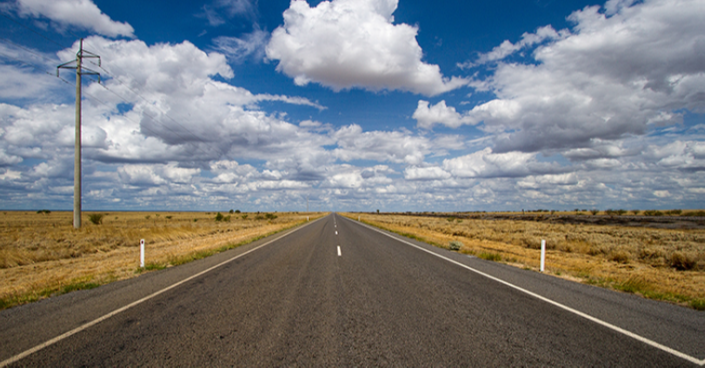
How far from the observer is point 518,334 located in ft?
14.6

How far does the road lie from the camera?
12.2 feet

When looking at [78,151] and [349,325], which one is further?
[78,151]

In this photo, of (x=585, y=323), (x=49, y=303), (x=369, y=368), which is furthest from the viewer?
(x=49, y=303)

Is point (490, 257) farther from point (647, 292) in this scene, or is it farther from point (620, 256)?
point (620, 256)

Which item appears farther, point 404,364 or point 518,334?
point 518,334

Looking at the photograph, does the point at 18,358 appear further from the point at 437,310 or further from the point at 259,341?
the point at 437,310

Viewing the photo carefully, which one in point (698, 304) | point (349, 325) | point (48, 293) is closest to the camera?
point (349, 325)

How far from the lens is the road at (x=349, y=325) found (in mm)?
3724

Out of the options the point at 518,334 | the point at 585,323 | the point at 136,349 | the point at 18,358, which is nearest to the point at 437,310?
the point at 518,334

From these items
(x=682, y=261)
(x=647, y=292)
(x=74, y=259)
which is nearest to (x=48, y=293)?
(x=74, y=259)

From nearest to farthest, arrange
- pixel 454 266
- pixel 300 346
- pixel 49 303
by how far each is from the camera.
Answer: pixel 300 346, pixel 49 303, pixel 454 266

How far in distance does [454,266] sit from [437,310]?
523 centimetres

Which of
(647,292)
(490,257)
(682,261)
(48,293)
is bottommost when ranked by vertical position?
(682,261)

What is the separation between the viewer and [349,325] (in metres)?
4.77
